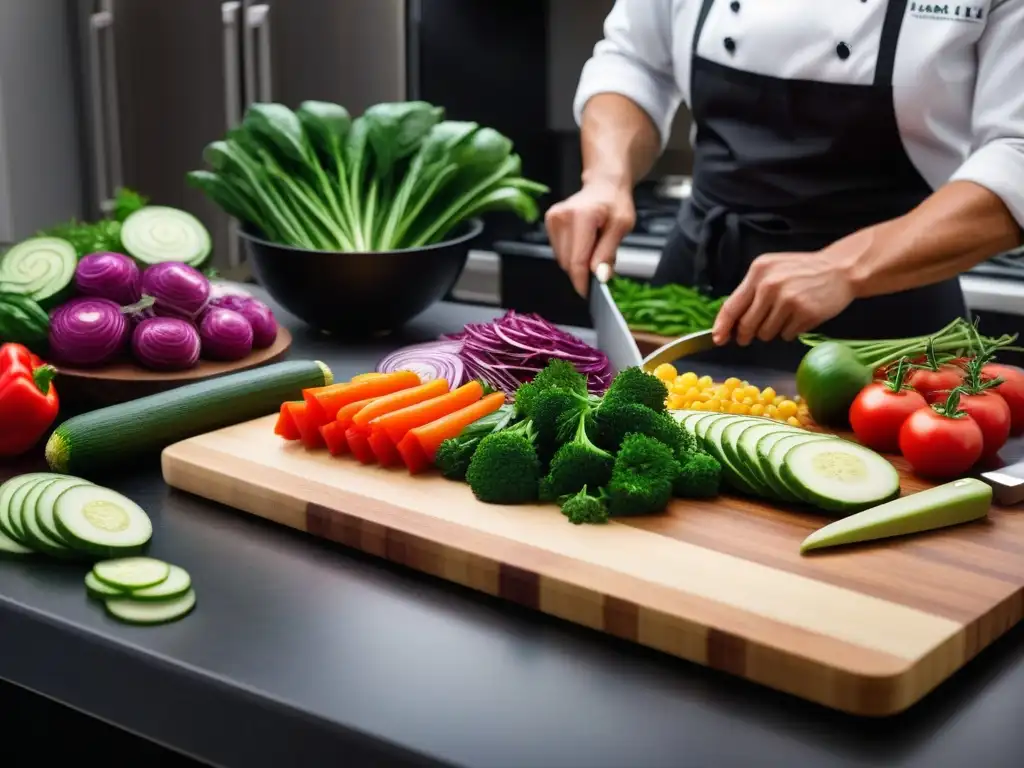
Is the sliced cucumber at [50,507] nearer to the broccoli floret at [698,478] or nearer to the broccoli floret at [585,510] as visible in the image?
the broccoli floret at [585,510]

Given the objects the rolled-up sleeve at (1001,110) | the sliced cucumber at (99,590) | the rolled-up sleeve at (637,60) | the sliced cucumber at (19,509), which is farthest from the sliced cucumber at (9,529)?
the rolled-up sleeve at (637,60)

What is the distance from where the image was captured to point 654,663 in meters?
1.12

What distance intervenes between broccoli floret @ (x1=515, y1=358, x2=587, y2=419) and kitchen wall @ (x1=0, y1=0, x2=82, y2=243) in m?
3.05

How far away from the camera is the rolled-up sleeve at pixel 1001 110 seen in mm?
1901

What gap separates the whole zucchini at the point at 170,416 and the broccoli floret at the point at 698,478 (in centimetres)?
60

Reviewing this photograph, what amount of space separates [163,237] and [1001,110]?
140cm

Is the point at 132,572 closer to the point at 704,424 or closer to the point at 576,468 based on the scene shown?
the point at 576,468

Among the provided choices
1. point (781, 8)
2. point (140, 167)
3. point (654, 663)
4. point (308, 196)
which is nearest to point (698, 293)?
point (781, 8)

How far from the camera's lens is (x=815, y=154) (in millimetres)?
2229

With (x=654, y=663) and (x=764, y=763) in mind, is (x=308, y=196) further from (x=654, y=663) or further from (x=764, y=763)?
(x=764, y=763)

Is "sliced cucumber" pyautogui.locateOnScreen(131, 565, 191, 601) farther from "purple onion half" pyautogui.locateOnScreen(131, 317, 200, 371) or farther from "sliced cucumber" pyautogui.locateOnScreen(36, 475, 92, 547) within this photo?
"purple onion half" pyautogui.locateOnScreen(131, 317, 200, 371)

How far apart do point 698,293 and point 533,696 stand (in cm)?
136

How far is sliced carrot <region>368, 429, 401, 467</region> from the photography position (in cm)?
146

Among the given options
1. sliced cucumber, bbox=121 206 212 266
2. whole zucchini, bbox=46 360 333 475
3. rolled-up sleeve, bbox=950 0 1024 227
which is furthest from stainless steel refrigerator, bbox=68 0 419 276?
whole zucchini, bbox=46 360 333 475
